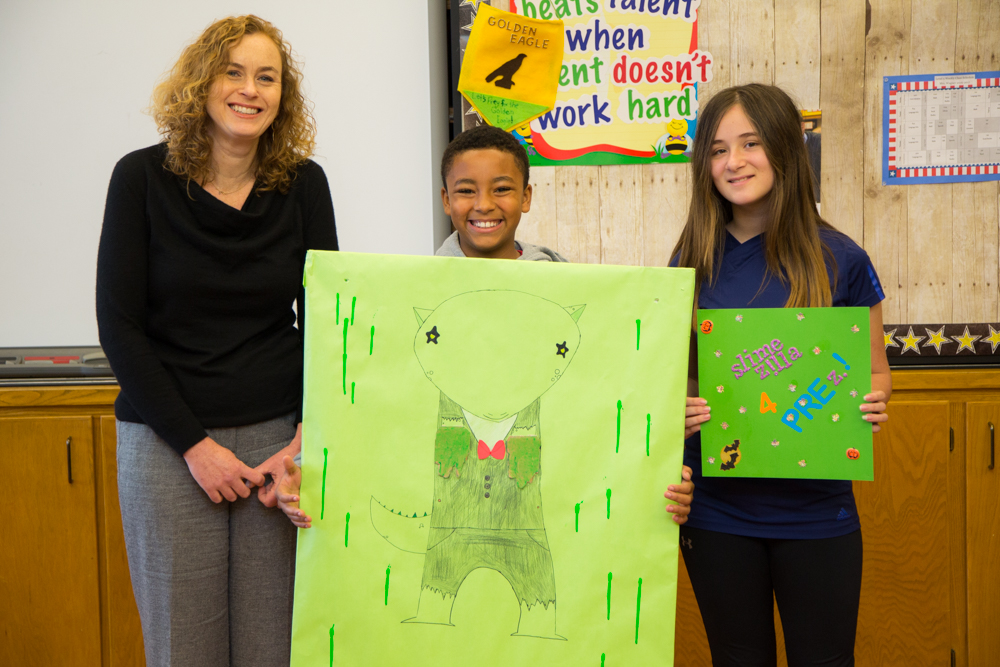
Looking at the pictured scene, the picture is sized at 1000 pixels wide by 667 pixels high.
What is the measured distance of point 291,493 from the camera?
40.2 inches

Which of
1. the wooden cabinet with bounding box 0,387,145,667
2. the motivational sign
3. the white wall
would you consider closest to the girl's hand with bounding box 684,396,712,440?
the motivational sign

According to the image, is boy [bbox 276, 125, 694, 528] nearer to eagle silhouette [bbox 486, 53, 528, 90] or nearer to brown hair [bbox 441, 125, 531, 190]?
brown hair [bbox 441, 125, 531, 190]

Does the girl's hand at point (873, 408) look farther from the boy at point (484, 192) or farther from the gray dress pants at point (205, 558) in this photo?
the gray dress pants at point (205, 558)

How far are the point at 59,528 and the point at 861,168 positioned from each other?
102 inches

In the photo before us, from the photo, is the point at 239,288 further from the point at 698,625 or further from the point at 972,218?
the point at 972,218

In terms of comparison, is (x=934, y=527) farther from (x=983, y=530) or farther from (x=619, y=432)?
(x=619, y=432)

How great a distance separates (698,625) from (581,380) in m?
1.32

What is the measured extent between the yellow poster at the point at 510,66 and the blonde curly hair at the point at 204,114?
82 centimetres

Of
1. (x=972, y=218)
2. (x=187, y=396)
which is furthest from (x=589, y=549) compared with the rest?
(x=972, y=218)

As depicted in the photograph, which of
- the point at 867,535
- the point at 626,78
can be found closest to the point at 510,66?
the point at 626,78

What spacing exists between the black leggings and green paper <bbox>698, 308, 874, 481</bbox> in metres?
0.16

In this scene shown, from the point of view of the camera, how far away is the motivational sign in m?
1.96

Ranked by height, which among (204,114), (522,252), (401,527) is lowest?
(401,527)

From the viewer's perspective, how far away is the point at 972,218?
1975mm
